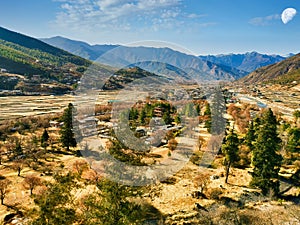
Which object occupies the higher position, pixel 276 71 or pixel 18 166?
pixel 276 71

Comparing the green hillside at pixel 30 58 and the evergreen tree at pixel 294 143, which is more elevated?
the green hillside at pixel 30 58

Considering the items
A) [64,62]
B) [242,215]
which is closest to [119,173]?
[242,215]

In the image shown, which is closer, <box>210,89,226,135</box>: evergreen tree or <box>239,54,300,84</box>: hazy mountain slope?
<box>210,89,226,135</box>: evergreen tree

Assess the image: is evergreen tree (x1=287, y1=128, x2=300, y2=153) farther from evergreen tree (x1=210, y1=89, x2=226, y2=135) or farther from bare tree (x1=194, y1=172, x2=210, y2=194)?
bare tree (x1=194, y1=172, x2=210, y2=194)

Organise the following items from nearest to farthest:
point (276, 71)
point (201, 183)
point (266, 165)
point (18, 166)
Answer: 1. point (266, 165)
2. point (201, 183)
3. point (18, 166)
4. point (276, 71)

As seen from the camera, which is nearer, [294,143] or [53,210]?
[53,210]

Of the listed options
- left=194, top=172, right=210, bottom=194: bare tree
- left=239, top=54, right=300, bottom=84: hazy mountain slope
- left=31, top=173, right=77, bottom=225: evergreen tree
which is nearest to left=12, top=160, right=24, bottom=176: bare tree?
left=31, top=173, right=77, bottom=225: evergreen tree

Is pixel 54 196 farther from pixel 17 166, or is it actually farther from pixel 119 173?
pixel 17 166

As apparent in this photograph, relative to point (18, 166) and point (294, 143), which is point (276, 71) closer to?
point (294, 143)

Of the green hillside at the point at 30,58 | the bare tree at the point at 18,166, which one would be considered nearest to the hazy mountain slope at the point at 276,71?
the green hillside at the point at 30,58

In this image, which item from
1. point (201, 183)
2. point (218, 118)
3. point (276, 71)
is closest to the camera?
point (201, 183)

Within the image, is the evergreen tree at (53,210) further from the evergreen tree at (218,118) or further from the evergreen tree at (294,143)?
the evergreen tree at (218,118)

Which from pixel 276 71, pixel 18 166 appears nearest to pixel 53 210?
pixel 18 166
